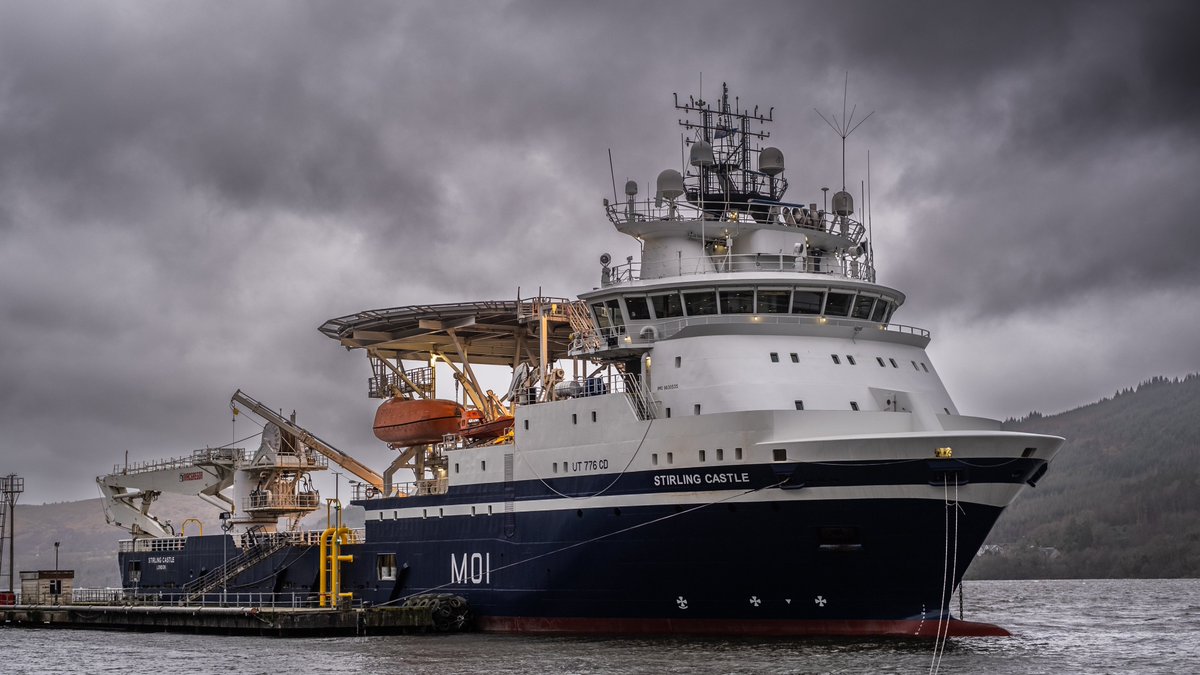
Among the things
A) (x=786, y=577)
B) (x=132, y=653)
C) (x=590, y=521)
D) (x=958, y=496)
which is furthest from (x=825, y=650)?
(x=132, y=653)

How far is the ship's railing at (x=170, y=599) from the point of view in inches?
1686

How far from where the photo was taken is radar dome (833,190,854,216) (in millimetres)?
38281

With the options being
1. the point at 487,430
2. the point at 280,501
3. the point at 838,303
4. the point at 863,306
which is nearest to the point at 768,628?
the point at 838,303

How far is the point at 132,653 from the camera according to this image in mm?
37000

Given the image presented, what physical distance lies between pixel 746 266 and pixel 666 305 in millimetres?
2558

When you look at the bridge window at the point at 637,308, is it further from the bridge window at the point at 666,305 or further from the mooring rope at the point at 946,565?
the mooring rope at the point at 946,565

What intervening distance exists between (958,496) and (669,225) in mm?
10948

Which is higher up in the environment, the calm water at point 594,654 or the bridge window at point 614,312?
the bridge window at point 614,312

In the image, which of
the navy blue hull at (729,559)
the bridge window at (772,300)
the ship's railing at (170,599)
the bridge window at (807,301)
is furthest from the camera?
the ship's railing at (170,599)

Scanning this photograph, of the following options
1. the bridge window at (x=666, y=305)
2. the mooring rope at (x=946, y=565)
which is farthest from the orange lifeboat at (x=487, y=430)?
the mooring rope at (x=946, y=565)

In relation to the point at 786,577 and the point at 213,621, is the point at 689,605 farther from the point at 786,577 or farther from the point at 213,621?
the point at 213,621

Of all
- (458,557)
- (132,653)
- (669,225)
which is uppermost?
(669,225)

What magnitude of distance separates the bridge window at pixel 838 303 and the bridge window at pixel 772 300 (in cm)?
113

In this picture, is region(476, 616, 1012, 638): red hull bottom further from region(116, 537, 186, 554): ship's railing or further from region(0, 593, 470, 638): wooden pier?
region(116, 537, 186, 554): ship's railing
